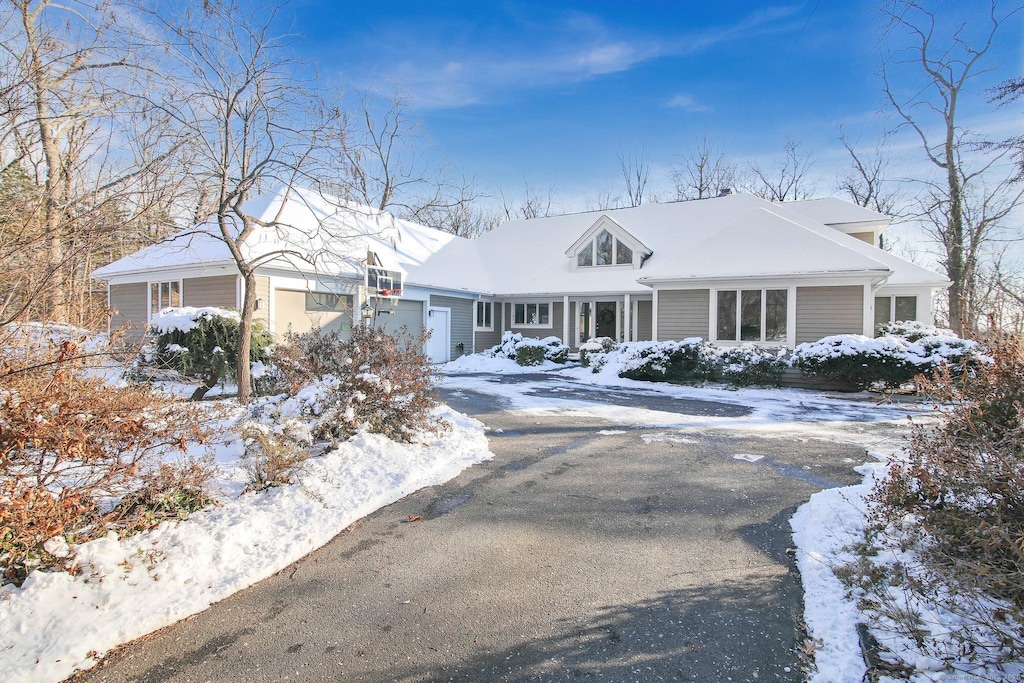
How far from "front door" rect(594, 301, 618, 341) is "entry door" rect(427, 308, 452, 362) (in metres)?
6.44

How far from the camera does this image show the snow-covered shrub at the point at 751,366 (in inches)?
594

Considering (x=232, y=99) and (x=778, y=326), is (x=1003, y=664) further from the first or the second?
(x=778, y=326)

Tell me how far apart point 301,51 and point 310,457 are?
6686 millimetres

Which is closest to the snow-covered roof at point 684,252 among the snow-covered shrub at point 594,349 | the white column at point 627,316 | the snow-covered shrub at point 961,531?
the white column at point 627,316

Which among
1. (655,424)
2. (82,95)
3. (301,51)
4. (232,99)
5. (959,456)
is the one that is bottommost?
(655,424)

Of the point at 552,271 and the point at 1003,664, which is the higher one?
the point at 552,271

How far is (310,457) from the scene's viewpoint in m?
5.96

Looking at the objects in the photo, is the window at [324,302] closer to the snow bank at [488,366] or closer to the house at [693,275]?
the house at [693,275]

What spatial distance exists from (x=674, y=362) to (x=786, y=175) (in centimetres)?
2839

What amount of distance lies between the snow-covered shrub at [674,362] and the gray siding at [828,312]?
3.09 m

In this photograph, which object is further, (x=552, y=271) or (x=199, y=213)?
(x=552, y=271)

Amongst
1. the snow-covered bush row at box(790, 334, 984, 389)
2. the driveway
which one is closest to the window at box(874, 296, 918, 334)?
the snow-covered bush row at box(790, 334, 984, 389)

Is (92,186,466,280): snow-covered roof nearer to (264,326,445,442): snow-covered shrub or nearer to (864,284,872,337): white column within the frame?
(264,326,445,442): snow-covered shrub

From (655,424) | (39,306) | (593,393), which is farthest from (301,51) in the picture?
(593,393)
